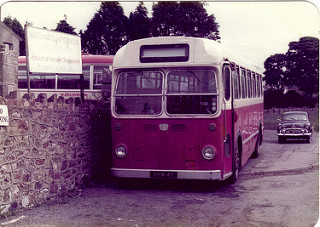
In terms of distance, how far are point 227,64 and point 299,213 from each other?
3.32 meters

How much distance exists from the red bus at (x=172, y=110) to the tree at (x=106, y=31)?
838 mm

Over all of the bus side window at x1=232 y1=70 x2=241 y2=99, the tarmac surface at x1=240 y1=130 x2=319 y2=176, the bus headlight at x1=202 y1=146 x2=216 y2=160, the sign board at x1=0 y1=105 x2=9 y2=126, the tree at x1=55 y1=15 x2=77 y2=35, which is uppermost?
the tree at x1=55 y1=15 x2=77 y2=35

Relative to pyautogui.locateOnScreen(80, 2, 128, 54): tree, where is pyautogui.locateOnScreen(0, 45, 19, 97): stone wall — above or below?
below

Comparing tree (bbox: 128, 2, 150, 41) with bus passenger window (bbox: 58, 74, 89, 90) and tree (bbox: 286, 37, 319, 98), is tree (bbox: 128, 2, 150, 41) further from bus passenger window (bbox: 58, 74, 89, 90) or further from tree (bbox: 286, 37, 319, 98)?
bus passenger window (bbox: 58, 74, 89, 90)

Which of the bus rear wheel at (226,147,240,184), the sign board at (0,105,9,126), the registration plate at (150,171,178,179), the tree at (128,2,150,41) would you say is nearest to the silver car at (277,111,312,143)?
the tree at (128,2,150,41)

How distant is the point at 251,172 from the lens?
41.3 feet

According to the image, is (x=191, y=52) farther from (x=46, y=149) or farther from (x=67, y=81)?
(x=67, y=81)

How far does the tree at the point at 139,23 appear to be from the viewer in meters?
9.76

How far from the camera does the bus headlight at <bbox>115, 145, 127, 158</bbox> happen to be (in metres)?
9.87

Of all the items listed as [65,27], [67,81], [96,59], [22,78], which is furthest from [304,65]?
[22,78]

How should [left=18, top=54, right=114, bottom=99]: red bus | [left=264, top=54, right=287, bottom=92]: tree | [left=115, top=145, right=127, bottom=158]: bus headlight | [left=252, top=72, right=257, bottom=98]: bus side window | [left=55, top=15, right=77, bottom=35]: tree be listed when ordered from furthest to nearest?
[left=18, top=54, right=114, bottom=99]: red bus → [left=252, top=72, right=257, bottom=98]: bus side window → [left=264, top=54, right=287, bottom=92]: tree → [left=115, top=145, right=127, bottom=158]: bus headlight → [left=55, top=15, right=77, bottom=35]: tree

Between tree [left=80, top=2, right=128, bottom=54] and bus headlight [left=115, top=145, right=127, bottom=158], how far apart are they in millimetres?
2657

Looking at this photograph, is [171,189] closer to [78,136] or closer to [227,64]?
[78,136]

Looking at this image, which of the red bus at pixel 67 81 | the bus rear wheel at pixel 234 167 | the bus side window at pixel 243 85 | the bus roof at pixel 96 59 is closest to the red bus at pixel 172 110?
the bus rear wheel at pixel 234 167
